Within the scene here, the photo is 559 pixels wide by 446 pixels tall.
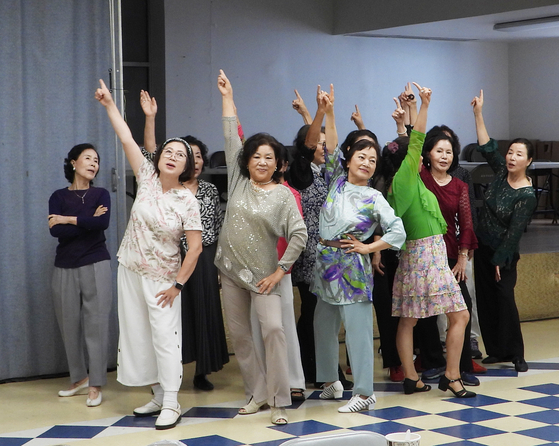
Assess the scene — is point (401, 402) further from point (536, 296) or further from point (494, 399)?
point (536, 296)

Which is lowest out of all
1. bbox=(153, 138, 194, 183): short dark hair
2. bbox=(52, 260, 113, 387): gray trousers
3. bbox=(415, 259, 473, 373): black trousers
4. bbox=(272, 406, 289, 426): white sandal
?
bbox=(272, 406, 289, 426): white sandal

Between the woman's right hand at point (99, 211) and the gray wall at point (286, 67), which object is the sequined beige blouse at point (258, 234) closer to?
the woman's right hand at point (99, 211)

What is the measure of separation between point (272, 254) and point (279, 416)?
75 centimetres

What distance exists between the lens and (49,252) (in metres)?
4.63

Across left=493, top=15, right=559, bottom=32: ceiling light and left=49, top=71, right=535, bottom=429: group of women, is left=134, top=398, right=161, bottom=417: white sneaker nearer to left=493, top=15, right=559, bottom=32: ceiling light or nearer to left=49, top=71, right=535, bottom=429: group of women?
left=49, top=71, right=535, bottom=429: group of women

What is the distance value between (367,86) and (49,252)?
7.30 metres

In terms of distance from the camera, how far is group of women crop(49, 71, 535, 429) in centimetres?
378

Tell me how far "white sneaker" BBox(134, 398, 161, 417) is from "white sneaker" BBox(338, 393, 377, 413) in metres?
0.89

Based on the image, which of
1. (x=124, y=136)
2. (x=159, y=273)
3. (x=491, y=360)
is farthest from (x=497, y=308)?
(x=124, y=136)

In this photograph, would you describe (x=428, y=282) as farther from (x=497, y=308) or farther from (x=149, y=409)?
(x=149, y=409)

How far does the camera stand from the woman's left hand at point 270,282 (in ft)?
12.3

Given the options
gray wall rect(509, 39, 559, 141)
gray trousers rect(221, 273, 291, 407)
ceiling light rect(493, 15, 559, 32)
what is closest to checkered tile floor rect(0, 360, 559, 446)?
gray trousers rect(221, 273, 291, 407)

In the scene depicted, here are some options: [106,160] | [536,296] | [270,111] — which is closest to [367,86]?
[270,111]

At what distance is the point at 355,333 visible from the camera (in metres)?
3.94
